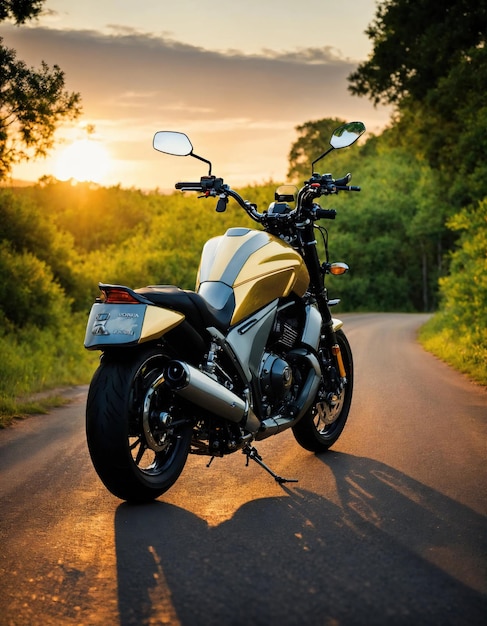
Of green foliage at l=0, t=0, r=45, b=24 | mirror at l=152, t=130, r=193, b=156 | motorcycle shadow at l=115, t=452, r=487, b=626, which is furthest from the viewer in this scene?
green foliage at l=0, t=0, r=45, b=24

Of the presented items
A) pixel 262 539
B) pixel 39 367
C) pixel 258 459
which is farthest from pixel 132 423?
pixel 39 367

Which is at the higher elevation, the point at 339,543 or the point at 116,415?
the point at 116,415

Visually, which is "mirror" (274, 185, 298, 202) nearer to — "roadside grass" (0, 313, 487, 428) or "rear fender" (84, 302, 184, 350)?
"rear fender" (84, 302, 184, 350)

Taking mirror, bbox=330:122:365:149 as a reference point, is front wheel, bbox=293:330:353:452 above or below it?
below

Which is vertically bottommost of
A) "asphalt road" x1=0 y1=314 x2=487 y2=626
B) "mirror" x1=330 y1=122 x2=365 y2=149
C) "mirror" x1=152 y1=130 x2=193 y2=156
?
"asphalt road" x1=0 y1=314 x2=487 y2=626

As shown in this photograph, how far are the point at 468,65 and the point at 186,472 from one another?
17.8 m

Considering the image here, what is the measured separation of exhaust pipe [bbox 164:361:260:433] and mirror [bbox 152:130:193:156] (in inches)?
68.3

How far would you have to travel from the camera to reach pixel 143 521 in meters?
4.79

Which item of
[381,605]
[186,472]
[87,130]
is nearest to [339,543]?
[381,605]

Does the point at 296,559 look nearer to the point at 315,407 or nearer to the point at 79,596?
the point at 79,596

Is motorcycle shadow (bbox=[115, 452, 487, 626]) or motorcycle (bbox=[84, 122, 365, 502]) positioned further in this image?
motorcycle (bbox=[84, 122, 365, 502])

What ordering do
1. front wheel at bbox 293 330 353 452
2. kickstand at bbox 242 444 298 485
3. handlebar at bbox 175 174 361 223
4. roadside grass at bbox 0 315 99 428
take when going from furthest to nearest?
1. roadside grass at bbox 0 315 99 428
2. front wheel at bbox 293 330 353 452
3. handlebar at bbox 175 174 361 223
4. kickstand at bbox 242 444 298 485

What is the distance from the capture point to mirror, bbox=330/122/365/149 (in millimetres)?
6090

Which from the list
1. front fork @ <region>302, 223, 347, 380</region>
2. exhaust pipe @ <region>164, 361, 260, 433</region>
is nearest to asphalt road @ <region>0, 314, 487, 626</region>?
exhaust pipe @ <region>164, 361, 260, 433</region>
